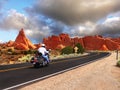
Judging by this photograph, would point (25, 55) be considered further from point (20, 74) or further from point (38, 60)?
point (20, 74)

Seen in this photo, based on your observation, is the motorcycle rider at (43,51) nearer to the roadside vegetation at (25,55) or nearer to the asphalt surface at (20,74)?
the asphalt surface at (20,74)

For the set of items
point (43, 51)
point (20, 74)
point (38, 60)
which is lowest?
point (20, 74)

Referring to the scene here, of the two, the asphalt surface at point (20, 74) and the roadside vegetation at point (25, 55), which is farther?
the roadside vegetation at point (25, 55)

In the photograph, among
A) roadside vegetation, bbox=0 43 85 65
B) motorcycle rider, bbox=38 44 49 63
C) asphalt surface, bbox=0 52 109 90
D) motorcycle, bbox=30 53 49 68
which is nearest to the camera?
asphalt surface, bbox=0 52 109 90

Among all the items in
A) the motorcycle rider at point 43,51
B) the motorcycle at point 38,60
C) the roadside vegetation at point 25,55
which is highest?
the motorcycle rider at point 43,51

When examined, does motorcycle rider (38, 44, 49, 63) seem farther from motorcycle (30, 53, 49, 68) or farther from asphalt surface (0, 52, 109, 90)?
asphalt surface (0, 52, 109, 90)

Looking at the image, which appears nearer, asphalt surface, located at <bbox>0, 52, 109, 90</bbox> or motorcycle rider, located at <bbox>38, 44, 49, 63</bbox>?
asphalt surface, located at <bbox>0, 52, 109, 90</bbox>

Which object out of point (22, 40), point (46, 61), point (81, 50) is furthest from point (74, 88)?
point (22, 40)

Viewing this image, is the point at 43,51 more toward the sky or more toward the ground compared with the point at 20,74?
more toward the sky

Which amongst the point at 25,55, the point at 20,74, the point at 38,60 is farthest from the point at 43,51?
the point at 25,55

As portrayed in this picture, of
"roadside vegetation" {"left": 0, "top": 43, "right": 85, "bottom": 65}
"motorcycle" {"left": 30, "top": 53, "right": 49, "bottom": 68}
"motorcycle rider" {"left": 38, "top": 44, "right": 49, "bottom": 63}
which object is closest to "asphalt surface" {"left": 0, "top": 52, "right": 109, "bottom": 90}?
"motorcycle" {"left": 30, "top": 53, "right": 49, "bottom": 68}

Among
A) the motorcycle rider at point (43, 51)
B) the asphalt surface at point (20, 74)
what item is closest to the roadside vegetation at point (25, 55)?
the motorcycle rider at point (43, 51)

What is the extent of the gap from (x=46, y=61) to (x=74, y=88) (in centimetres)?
→ 1114

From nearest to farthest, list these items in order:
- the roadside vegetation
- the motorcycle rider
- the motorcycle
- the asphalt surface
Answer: the asphalt surface → the motorcycle → the motorcycle rider → the roadside vegetation
